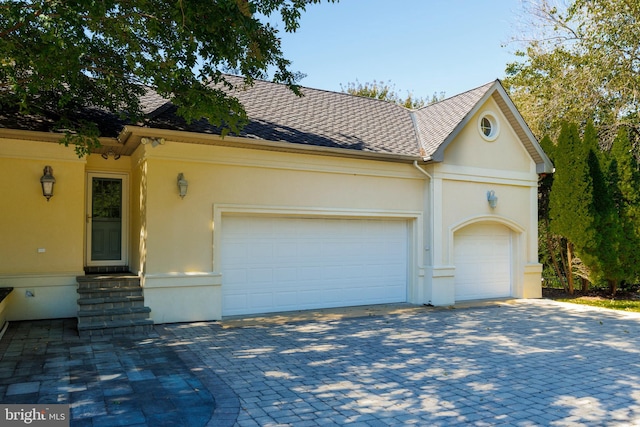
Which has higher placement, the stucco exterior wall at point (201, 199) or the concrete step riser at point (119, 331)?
the stucco exterior wall at point (201, 199)

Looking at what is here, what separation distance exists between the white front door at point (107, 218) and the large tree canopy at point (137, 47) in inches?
67.3

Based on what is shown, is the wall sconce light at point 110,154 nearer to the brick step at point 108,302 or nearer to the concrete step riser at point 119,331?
the brick step at point 108,302

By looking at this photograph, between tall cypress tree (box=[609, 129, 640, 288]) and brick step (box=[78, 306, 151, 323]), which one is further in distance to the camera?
tall cypress tree (box=[609, 129, 640, 288])

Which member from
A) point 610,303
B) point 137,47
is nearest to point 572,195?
point 610,303

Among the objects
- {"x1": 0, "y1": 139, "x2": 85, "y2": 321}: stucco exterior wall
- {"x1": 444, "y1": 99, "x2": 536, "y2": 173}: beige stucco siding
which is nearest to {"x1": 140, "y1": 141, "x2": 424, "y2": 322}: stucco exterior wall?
{"x1": 0, "y1": 139, "x2": 85, "y2": 321}: stucco exterior wall

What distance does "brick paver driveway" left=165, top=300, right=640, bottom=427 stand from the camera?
186 inches

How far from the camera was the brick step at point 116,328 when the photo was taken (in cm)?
788

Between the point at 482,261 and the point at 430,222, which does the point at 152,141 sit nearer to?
the point at 430,222

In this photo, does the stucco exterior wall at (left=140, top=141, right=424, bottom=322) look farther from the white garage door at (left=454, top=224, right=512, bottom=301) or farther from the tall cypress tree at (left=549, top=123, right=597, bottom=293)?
the tall cypress tree at (left=549, top=123, right=597, bottom=293)

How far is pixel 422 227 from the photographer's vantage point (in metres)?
11.7

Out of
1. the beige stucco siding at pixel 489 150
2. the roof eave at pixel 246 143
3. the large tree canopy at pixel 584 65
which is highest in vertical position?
the large tree canopy at pixel 584 65

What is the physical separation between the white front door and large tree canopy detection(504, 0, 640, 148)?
15291mm

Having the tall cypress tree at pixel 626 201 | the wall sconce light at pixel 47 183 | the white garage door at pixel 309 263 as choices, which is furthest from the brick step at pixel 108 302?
the tall cypress tree at pixel 626 201

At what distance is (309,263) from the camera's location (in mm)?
10648
